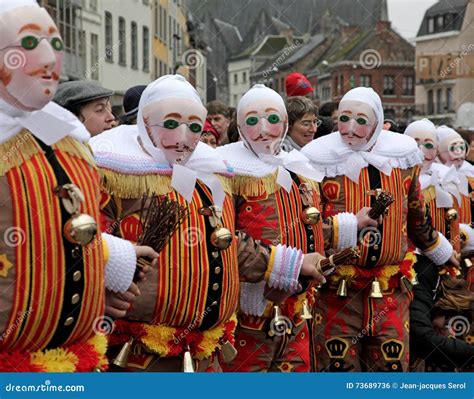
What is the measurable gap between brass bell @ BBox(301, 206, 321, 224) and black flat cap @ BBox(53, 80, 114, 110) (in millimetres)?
1243

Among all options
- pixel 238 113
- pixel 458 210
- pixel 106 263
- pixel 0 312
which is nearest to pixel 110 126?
pixel 238 113

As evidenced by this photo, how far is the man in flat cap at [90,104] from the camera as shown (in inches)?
271

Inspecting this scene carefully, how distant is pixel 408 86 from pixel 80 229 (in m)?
66.5

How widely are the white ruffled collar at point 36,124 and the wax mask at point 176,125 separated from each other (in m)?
1.12

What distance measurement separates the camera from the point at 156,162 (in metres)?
5.60

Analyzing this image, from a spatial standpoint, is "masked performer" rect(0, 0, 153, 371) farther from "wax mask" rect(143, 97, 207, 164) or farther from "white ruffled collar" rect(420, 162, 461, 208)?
"white ruffled collar" rect(420, 162, 461, 208)

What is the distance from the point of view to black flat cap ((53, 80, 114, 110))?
6.88 metres

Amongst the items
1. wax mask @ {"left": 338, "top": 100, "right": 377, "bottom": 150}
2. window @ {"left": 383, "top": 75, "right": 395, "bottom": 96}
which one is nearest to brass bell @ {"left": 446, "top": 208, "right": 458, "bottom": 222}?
wax mask @ {"left": 338, "top": 100, "right": 377, "bottom": 150}

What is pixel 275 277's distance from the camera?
6.52 m

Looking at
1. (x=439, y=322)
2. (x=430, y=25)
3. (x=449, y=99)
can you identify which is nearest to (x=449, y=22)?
(x=430, y=25)

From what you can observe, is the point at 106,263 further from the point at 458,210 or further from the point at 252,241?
the point at 458,210

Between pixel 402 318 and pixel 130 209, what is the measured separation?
10.3ft

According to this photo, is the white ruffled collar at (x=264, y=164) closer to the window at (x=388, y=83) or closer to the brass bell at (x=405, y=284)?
the brass bell at (x=405, y=284)

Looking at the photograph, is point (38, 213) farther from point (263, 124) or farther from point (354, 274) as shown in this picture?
point (354, 274)
